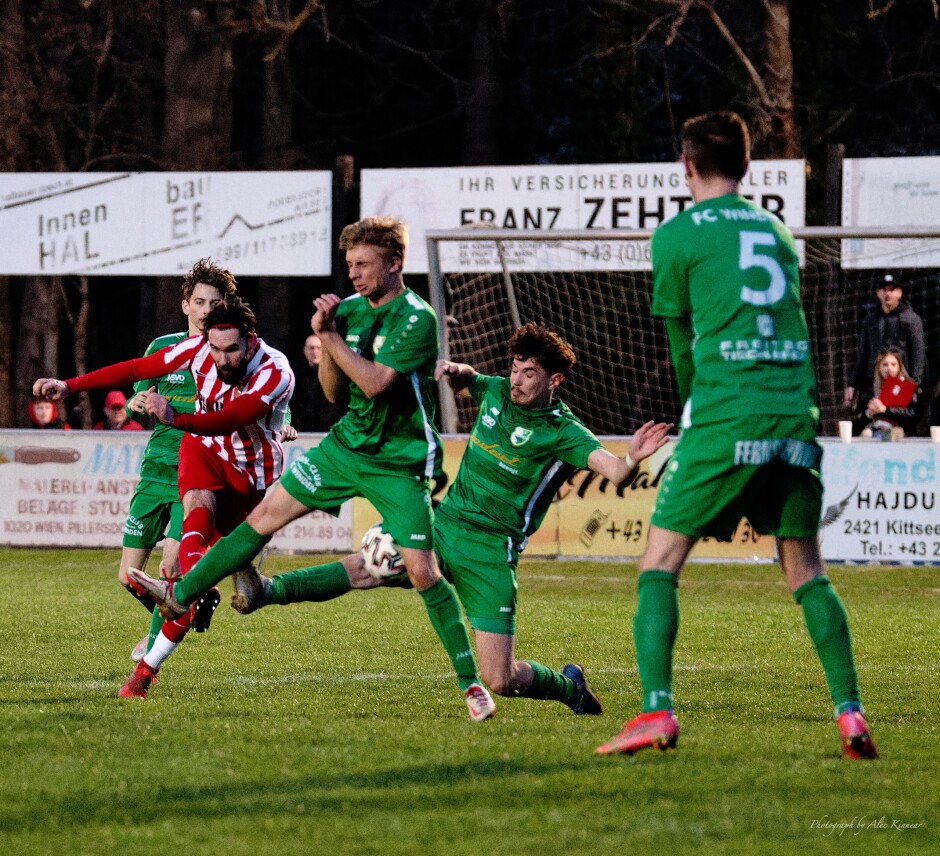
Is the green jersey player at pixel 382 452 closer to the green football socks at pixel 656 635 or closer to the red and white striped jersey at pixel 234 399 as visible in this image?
the red and white striped jersey at pixel 234 399

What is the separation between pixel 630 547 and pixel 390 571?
315 inches

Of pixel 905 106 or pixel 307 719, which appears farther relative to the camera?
pixel 905 106

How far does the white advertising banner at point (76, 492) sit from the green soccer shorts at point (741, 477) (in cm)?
1021

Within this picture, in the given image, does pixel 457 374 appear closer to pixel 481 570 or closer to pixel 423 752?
pixel 481 570

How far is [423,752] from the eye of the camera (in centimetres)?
538

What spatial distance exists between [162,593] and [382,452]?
44.5 inches

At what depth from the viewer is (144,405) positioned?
7.32 m

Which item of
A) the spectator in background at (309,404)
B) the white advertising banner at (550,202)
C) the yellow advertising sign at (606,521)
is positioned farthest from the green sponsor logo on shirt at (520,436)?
the spectator in background at (309,404)

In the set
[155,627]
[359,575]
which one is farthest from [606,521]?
[359,575]

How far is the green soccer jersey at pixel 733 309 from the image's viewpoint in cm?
517

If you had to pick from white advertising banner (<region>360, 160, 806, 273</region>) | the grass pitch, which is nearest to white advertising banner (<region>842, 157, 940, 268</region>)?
white advertising banner (<region>360, 160, 806, 273</region>)

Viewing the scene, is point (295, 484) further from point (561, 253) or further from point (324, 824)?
point (561, 253)

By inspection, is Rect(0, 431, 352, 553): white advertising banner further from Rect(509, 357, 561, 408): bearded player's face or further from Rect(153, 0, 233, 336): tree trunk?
Rect(509, 357, 561, 408): bearded player's face

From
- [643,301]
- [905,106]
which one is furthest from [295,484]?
[905,106]
